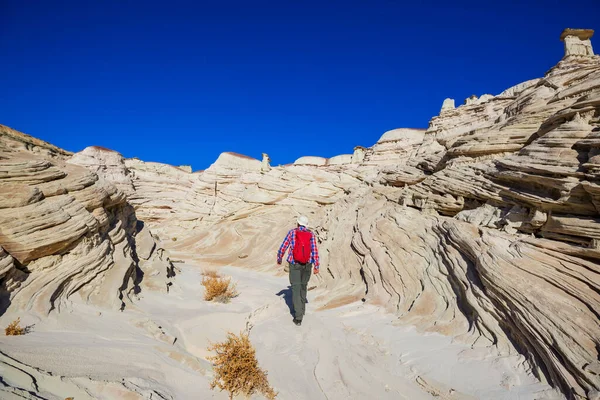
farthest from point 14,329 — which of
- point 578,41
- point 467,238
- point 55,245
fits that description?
point 578,41

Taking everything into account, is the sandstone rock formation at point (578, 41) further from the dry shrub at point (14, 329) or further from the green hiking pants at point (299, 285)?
the dry shrub at point (14, 329)

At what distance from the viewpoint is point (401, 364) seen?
4973mm

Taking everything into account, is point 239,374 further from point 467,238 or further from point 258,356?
point 467,238

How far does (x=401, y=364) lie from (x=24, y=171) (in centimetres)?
899

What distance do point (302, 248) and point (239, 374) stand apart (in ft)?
9.03

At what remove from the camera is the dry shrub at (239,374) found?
3812mm

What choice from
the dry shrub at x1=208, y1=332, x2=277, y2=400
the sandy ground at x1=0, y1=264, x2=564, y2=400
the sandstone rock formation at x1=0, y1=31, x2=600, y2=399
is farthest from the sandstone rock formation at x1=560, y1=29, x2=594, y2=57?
the dry shrub at x1=208, y1=332, x2=277, y2=400

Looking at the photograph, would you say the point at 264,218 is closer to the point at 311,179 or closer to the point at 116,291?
the point at 311,179

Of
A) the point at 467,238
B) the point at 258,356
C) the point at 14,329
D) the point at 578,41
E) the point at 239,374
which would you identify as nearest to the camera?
the point at 14,329

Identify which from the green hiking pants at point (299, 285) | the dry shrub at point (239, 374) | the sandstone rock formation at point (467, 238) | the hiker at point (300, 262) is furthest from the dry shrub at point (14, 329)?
the green hiking pants at point (299, 285)

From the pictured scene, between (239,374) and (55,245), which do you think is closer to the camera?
(239,374)

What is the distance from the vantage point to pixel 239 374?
3973 millimetres

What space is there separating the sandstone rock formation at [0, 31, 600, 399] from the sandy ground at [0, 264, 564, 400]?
599 mm

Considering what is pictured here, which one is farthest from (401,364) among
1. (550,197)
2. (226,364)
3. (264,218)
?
(264,218)
